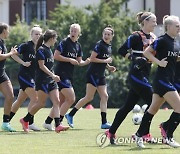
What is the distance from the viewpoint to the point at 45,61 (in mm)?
15375

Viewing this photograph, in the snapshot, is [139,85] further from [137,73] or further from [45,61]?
[45,61]

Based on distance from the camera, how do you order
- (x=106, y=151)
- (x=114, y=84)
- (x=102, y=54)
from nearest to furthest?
(x=106, y=151)
(x=102, y=54)
(x=114, y=84)

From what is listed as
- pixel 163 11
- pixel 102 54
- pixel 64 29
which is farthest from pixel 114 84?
pixel 102 54

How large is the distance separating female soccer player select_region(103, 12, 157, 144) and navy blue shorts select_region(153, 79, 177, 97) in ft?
1.79

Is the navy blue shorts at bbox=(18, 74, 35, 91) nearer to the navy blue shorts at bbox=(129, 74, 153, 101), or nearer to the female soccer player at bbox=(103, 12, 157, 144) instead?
the female soccer player at bbox=(103, 12, 157, 144)

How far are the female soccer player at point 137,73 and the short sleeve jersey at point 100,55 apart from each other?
12.8 feet

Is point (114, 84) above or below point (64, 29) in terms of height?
below

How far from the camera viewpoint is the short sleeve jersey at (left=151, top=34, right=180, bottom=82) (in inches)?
481

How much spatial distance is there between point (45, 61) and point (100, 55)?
2112mm

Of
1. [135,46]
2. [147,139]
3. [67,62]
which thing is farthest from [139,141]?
[67,62]

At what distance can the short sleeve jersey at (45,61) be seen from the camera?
15.3 meters

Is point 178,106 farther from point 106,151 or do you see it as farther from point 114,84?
point 114,84

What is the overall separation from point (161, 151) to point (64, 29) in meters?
→ 27.7

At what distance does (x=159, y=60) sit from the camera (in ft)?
40.0
